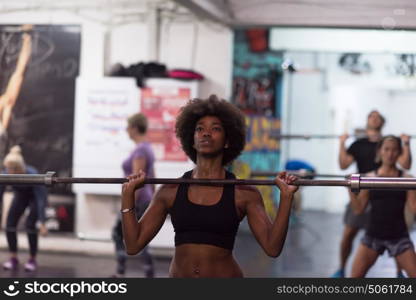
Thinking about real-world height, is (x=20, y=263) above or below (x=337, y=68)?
below

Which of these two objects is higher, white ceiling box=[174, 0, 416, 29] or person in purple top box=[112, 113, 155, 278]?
white ceiling box=[174, 0, 416, 29]

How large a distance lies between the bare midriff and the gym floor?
436 centimetres

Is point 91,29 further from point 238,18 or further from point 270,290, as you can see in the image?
point 270,290

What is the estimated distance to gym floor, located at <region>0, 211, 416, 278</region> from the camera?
8.30 metres

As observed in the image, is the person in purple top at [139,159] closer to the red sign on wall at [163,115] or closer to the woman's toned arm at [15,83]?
the red sign on wall at [163,115]

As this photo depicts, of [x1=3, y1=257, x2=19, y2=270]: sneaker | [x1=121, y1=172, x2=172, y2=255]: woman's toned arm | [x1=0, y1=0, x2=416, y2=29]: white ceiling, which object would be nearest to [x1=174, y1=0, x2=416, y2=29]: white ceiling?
[x1=0, y1=0, x2=416, y2=29]: white ceiling

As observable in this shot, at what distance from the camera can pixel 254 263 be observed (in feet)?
30.0

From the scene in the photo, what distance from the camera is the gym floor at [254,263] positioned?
27.2 feet

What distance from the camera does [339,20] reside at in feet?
21.9

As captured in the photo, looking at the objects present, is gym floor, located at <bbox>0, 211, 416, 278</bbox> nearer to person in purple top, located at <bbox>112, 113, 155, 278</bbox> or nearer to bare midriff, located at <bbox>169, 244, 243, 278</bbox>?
person in purple top, located at <bbox>112, 113, 155, 278</bbox>

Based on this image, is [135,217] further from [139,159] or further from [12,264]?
[12,264]

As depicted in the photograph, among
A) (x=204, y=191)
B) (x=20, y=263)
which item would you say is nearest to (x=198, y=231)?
(x=204, y=191)

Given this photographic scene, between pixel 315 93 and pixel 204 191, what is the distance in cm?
1096

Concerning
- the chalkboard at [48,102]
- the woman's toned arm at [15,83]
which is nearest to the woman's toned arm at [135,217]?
the chalkboard at [48,102]
